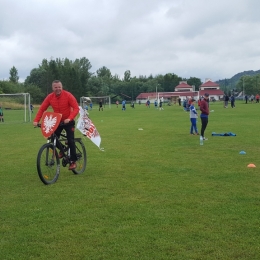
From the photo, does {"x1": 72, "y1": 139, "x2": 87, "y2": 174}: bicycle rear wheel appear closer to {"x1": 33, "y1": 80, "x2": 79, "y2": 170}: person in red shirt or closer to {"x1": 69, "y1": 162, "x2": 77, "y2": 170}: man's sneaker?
{"x1": 69, "y1": 162, "x2": 77, "y2": 170}: man's sneaker

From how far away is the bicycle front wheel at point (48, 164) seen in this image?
7910 mm

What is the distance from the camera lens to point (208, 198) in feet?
21.9

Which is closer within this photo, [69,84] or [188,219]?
[188,219]

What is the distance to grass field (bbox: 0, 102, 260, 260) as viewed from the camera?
4594 millimetres

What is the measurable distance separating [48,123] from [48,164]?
2.80 feet

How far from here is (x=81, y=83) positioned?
99750 mm

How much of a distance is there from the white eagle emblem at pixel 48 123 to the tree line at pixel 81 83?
76.6 meters

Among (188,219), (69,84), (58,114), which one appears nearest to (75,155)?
(58,114)

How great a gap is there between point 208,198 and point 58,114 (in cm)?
357

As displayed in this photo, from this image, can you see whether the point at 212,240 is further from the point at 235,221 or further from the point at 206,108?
the point at 206,108

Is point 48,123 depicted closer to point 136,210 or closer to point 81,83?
point 136,210

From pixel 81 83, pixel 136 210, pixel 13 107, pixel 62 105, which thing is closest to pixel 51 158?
pixel 62 105

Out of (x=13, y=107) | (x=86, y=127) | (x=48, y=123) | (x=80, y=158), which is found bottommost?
(x=80, y=158)

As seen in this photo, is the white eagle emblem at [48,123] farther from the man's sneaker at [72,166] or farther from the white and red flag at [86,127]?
the white and red flag at [86,127]
